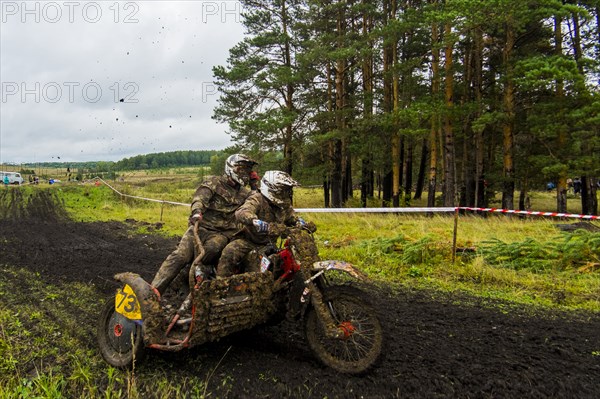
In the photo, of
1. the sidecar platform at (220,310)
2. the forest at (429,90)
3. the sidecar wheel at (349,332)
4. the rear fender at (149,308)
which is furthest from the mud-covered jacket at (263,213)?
the forest at (429,90)

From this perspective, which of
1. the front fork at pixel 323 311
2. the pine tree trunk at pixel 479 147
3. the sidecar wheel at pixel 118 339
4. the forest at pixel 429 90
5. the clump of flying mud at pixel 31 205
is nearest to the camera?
the front fork at pixel 323 311

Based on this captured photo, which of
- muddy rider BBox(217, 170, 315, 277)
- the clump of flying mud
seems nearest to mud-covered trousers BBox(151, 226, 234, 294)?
muddy rider BBox(217, 170, 315, 277)

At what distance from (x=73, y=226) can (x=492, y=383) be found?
50.1 ft

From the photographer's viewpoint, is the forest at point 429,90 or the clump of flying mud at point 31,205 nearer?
the forest at point 429,90

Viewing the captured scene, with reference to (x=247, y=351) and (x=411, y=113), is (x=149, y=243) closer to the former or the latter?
(x=247, y=351)

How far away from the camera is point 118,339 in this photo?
414 centimetres

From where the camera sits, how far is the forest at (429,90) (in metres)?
15.9

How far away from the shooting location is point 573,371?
3.80 meters

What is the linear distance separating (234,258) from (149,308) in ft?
3.24

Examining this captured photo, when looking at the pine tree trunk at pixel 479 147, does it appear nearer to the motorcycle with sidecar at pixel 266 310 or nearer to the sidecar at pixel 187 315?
the motorcycle with sidecar at pixel 266 310

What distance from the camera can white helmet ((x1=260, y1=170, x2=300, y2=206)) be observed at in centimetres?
432

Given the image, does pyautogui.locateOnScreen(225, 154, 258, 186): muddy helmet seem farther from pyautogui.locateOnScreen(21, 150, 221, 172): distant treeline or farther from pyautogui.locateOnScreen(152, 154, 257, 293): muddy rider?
pyautogui.locateOnScreen(21, 150, 221, 172): distant treeline

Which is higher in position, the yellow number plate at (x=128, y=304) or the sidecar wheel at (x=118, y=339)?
the yellow number plate at (x=128, y=304)

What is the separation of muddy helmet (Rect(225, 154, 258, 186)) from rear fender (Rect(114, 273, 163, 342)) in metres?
1.70
